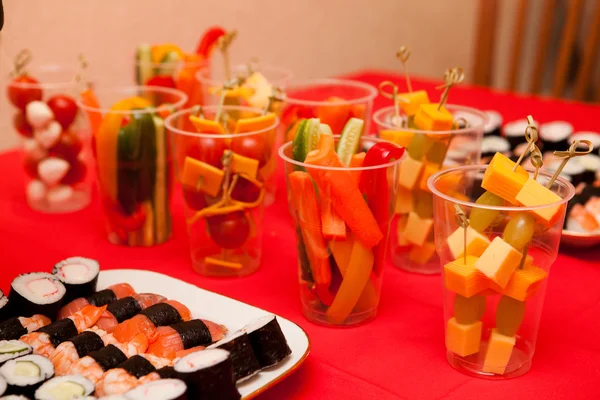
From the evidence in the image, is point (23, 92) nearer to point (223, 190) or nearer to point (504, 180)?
point (223, 190)

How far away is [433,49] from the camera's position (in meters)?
4.19

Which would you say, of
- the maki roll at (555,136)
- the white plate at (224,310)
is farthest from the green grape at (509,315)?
the maki roll at (555,136)

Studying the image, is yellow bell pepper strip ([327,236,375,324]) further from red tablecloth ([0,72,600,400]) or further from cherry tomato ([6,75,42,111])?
cherry tomato ([6,75,42,111])

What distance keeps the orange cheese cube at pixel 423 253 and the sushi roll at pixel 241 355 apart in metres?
0.48

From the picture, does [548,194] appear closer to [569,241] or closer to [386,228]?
[386,228]

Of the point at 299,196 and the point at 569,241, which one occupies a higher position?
the point at 299,196

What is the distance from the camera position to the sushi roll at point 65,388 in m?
0.76

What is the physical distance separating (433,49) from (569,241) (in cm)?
307

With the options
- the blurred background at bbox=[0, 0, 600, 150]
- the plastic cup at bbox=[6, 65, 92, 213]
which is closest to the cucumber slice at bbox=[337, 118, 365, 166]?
the plastic cup at bbox=[6, 65, 92, 213]

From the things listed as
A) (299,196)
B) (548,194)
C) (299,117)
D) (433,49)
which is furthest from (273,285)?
(433,49)

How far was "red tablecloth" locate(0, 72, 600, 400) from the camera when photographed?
0.91 meters

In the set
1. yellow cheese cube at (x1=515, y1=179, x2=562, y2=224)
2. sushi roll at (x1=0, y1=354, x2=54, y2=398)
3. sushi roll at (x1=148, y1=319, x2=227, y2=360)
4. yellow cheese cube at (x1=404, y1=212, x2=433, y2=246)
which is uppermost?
yellow cheese cube at (x1=515, y1=179, x2=562, y2=224)

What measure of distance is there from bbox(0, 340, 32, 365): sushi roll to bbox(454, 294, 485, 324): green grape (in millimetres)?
513

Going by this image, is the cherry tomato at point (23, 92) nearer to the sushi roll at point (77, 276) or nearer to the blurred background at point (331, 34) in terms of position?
the blurred background at point (331, 34)
